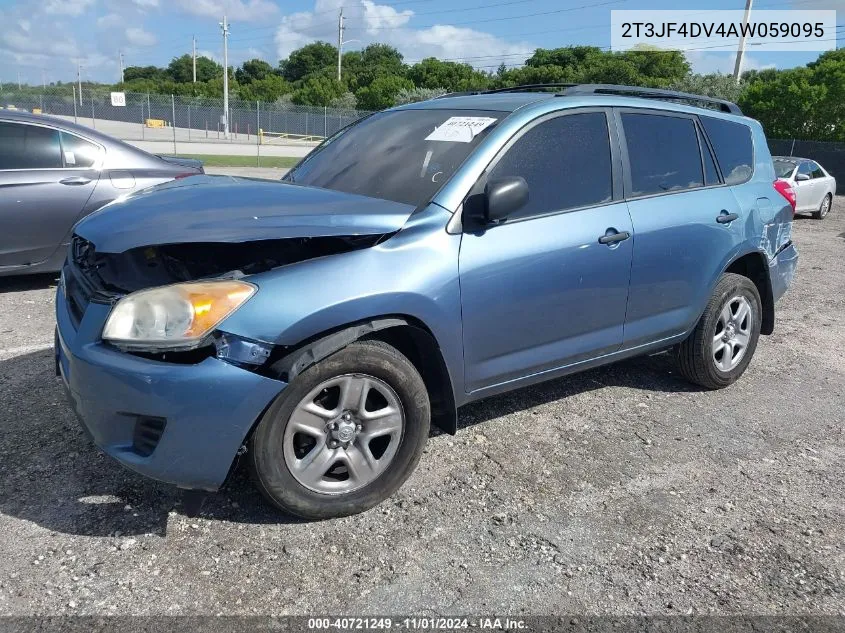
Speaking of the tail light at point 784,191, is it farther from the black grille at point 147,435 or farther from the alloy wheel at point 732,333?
the black grille at point 147,435

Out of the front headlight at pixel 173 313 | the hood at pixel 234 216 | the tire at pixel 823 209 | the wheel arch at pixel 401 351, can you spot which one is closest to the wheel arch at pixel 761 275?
the wheel arch at pixel 401 351

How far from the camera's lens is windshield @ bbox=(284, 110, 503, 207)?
329 cm

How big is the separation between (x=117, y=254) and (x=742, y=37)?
46.2 meters

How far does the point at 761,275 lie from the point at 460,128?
2.50 m

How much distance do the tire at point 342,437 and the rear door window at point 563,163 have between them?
3.44ft

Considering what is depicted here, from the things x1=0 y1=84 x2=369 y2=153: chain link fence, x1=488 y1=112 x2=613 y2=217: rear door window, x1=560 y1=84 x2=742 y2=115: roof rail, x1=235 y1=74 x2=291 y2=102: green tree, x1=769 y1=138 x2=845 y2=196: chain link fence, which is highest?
x1=235 y1=74 x2=291 y2=102: green tree

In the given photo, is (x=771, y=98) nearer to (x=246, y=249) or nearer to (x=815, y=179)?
(x=815, y=179)

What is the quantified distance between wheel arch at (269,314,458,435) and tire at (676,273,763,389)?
6.52 feet

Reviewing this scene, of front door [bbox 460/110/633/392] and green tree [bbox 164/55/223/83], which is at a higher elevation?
green tree [bbox 164/55/223/83]

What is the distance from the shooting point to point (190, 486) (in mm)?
2609

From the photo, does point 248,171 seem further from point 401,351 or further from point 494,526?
point 494,526

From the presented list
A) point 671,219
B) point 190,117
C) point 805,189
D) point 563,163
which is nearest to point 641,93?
point 671,219

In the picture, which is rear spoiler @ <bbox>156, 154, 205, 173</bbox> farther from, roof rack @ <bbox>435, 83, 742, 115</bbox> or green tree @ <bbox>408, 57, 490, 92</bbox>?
green tree @ <bbox>408, 57, 490, 92</bbox>

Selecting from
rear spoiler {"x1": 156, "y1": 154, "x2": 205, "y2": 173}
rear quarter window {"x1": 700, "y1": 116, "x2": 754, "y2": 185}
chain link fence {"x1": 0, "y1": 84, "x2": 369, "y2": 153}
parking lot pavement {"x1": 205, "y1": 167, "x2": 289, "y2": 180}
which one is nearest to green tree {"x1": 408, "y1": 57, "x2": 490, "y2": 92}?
chain link fence {"x1": 0, "y1": 84, "x2": 369, "y2": 153}
